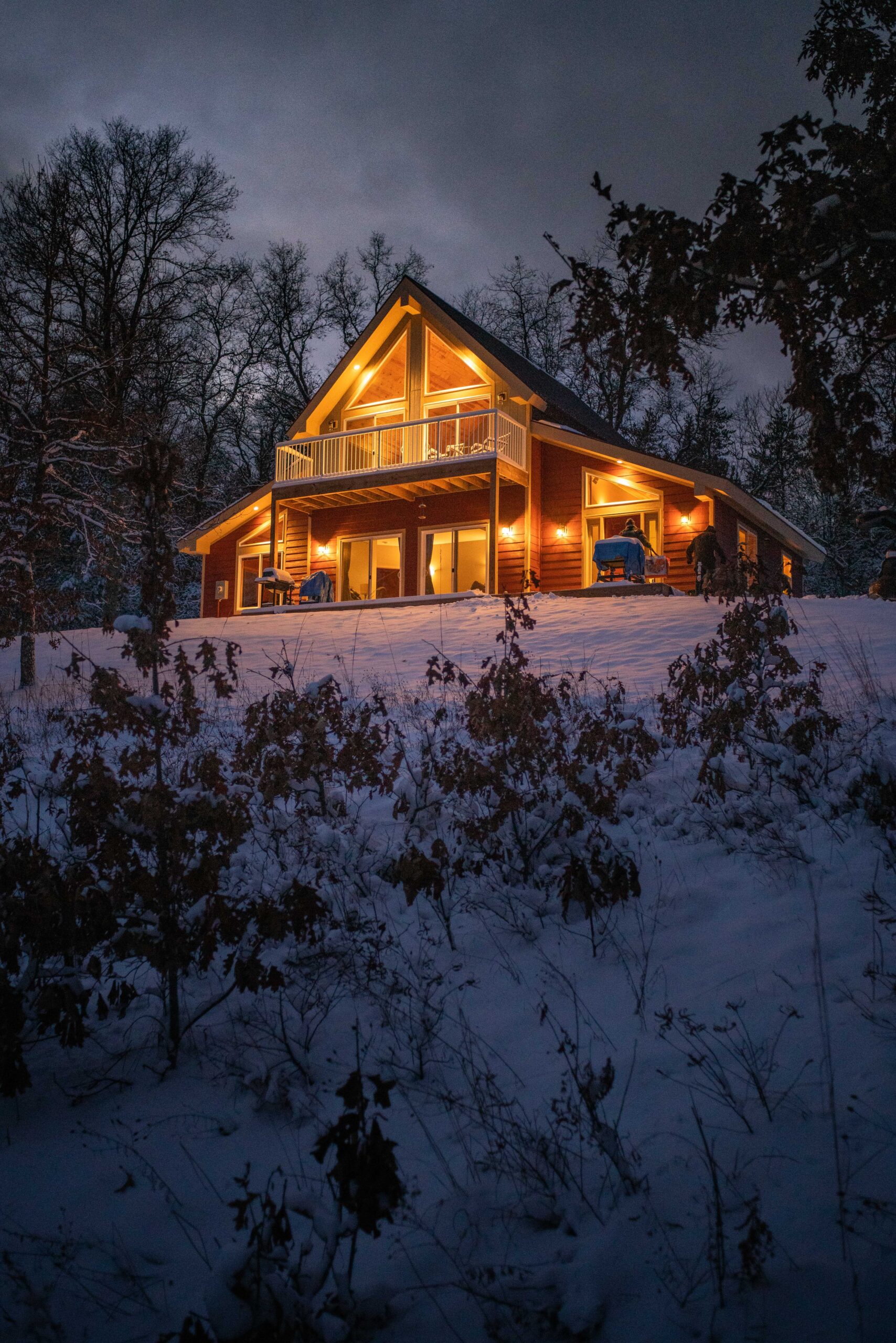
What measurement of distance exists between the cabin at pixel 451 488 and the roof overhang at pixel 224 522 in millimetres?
55

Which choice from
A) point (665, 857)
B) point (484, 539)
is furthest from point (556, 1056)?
point (484, 539)

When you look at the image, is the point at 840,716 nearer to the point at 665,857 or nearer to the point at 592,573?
the point at 665,857

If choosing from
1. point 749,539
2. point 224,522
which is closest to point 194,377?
point 224,522

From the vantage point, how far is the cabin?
16.4 metres

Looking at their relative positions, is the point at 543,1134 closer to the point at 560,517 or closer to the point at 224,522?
the point at 560,517

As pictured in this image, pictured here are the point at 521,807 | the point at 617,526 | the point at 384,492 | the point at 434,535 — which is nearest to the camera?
the point at 521,807

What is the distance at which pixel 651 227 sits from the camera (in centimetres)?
395

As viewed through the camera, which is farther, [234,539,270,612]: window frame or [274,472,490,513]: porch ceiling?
[234,539,270,612]: window frame

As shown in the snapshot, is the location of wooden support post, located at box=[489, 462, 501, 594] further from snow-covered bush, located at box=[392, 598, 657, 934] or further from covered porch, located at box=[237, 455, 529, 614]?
snow-covered bush, located at box=[392, 598, 657, 934]

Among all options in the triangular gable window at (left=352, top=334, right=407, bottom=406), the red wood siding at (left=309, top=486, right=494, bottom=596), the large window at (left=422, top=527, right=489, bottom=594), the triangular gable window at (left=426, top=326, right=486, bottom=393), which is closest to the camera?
the red wood siding at (left=309, top=486, right=494, bottom=596)

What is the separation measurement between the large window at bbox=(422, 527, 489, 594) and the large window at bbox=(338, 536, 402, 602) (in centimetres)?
104

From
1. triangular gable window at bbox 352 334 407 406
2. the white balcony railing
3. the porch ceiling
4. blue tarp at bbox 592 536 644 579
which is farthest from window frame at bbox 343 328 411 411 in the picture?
blue tarp at bbox 592 536 644 579

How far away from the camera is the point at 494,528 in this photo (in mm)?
15648

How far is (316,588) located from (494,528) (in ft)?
14.3
